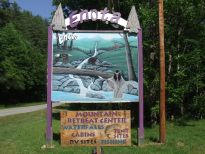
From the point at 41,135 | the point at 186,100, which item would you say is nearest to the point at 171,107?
the point at 186,100

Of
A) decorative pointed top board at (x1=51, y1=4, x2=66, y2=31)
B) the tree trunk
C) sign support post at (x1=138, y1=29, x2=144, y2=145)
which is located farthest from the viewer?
the tree trunk

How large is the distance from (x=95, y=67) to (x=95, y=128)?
5.88ft

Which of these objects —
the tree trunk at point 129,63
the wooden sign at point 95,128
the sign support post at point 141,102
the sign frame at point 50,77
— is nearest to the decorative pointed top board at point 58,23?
the sign frame at point 50,77

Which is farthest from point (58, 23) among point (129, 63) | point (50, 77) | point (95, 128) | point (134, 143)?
point (134, 143)

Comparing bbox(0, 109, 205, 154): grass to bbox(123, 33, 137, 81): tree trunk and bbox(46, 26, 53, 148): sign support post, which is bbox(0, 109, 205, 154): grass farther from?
bbox(123, 33, 137, 81): tree trunk

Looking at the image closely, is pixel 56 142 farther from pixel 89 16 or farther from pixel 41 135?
pixel 89 16

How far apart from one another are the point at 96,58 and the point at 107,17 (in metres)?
1.25

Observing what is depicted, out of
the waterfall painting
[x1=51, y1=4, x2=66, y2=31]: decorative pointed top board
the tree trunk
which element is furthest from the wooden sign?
[x1=51, y1=4, x2=66, y2=31]: decorative pointed top board

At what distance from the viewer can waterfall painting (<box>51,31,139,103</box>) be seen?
14.3 metres

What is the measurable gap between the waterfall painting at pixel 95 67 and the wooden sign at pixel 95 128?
443 mm

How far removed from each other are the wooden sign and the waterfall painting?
0.44 m

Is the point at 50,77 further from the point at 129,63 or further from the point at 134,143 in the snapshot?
the point at 134,143

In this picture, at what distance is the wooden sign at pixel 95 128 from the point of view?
46.0ft

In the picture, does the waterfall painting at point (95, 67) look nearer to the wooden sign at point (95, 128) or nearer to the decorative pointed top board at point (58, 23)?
the decorative pointed top board at point (58, 23)
